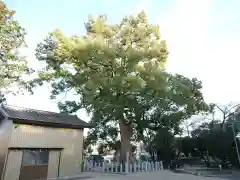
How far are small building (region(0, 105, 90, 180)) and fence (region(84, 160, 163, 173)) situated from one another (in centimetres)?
273

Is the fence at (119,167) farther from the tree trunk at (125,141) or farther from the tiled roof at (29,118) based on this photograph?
the tiled roof at (29,118)

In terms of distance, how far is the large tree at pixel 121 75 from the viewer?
688 inches

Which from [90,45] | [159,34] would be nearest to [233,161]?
[159,34]

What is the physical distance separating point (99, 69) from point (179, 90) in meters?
8.12

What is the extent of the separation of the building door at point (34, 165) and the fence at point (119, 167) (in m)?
5.57

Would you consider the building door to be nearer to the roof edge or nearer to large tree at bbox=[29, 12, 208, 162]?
the roof edge

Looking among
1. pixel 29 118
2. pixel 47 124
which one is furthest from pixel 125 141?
pixel 29 118

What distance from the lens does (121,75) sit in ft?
58.2

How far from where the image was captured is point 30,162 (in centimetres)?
1305

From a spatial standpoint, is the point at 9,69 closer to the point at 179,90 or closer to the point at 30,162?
the point at 30,162

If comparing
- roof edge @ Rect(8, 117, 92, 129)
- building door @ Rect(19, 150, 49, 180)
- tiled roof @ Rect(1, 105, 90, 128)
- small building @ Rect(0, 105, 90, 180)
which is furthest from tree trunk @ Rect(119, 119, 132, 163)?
building door @ Rect(19, 150, 49, 180)

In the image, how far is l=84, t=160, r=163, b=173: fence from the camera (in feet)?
55.7

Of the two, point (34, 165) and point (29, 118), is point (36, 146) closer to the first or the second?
point (34, 165)

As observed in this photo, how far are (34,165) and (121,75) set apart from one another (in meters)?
9.53
